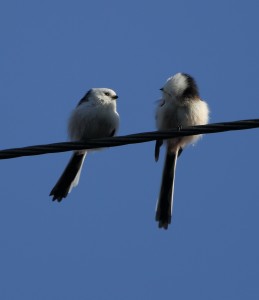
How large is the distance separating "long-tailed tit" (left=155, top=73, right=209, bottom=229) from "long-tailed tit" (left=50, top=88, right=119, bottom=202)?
592mm

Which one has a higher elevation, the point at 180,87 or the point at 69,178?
the point at 180,87

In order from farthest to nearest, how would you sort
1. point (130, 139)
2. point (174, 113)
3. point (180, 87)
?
point (180, 87) < point (174, 113) < point (130, 139)

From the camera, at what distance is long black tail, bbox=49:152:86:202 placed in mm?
7938

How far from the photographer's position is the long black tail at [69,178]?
794cm

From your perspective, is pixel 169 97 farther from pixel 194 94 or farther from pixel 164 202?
pixel 164 202

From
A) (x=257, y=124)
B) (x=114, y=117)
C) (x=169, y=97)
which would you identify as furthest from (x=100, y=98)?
(x=257, y=124)

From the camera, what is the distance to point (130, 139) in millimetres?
5082

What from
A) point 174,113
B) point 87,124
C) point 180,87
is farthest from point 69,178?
point 180,87

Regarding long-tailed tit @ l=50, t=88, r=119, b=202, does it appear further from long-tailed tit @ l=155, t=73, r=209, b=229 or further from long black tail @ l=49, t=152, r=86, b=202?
long-tailed tit @ l=155, t=73, r=209, b=229

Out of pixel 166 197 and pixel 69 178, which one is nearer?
pixel 166 197

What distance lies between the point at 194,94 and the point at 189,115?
36 cm

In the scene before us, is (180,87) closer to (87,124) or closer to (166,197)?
(87,124)

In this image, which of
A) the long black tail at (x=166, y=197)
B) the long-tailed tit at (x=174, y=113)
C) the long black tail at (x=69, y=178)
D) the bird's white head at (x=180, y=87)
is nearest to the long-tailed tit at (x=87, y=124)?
the long black tail at (x=69, y=178)

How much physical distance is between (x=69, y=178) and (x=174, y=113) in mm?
1512
